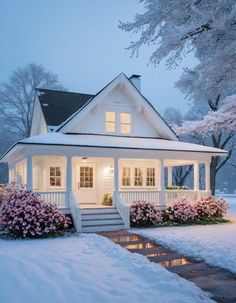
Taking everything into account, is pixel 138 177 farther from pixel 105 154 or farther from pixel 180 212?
pixel 105 154

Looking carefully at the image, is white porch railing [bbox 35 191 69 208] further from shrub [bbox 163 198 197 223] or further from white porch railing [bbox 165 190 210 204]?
white porch railing [bbox 165 190 210 204]

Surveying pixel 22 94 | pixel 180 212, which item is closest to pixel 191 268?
pixel 180 212

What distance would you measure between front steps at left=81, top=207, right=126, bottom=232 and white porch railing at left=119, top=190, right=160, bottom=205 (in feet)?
2.92

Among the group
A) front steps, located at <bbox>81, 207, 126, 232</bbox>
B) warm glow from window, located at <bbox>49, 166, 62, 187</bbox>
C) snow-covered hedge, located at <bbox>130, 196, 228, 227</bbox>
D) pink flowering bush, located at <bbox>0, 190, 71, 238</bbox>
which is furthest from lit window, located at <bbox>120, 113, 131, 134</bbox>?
pink flowering bush, located at <bbox>0, 190, 71, 238</bbox>

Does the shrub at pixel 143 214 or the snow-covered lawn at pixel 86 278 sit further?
the shrub at pixel 143 214

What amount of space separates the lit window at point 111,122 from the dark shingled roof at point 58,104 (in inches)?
118

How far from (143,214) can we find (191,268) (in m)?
6.78

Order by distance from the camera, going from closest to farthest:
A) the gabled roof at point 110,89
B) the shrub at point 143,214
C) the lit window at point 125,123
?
1. the shrub at point 143,214
2. the gabled roof at point 110,89
3. the lit window at point 125,123

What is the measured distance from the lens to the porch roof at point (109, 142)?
1437 cm

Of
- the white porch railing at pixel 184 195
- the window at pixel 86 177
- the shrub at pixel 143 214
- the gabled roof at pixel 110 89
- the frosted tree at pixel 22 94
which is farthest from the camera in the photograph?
the frosted tree at pixel 22 94

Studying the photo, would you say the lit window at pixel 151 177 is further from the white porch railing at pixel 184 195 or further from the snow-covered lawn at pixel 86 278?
the snow-covered lawn at pixel 86 278

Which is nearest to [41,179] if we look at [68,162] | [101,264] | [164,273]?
[68,162]

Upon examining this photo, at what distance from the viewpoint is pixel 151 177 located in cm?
1952

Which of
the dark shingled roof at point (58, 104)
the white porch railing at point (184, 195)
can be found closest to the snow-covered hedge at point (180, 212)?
the white porch railing at point (184, 195)
